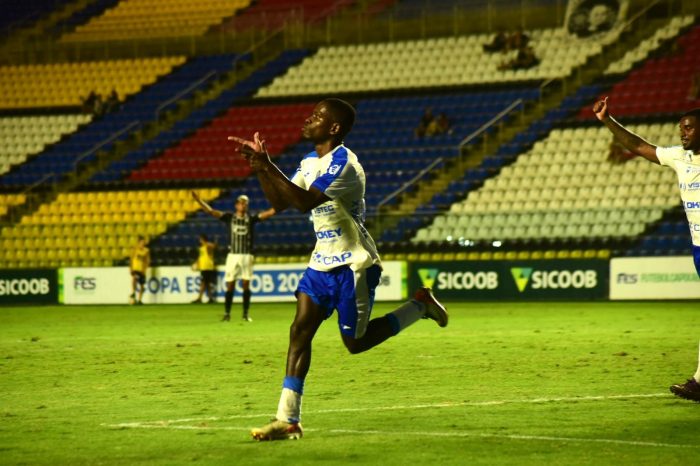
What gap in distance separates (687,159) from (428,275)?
18.9 meters

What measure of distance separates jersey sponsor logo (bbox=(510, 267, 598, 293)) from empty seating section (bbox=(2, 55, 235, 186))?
54.2 ft

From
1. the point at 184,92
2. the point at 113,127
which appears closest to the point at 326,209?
the point at 184,92

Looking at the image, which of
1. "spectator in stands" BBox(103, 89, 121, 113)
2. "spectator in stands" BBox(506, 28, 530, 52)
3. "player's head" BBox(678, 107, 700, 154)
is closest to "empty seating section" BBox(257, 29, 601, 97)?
"spectator in stands" BBox(506, 28, 530, 52)

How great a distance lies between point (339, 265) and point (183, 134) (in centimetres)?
3218

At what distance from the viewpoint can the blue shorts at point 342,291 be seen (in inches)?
317

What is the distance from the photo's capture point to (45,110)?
140 ft

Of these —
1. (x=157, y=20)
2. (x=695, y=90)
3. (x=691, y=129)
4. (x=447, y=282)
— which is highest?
(x=157, y=20)

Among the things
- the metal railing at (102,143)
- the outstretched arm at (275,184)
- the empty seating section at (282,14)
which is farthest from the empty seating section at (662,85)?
the outstretched arm at (275,184)

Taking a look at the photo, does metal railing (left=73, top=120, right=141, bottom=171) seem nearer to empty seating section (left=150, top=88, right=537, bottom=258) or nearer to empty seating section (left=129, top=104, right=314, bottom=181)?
empty seating section (left=129, top=104, right=314, bottom=181)

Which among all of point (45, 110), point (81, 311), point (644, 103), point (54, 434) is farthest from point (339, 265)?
point (45, 110)

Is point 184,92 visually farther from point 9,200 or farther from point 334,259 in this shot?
point 334,259

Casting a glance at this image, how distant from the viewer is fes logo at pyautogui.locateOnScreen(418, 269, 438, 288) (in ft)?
93.2

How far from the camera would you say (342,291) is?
318 inches

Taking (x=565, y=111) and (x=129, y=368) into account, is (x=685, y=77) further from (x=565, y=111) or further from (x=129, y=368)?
(x=129, y=368)
